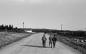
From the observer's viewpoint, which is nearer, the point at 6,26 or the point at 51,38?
the point at 51,38

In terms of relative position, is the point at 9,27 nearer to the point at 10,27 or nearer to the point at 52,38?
the point at 10,27

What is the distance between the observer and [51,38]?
18.7m

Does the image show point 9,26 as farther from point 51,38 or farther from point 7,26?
point 51,38

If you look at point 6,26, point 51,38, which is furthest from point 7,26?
point 51,38

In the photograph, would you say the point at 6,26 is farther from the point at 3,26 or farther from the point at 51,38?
the point at 51,38

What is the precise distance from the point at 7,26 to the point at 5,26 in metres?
2.17

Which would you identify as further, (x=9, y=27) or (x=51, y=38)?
(x=9, y=27)

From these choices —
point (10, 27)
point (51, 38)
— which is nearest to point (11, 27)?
point (10, 27)

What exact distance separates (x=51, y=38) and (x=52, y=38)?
177mm

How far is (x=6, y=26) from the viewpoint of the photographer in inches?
5340

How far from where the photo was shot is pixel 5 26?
135125 mm

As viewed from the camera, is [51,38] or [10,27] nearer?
[51,38]

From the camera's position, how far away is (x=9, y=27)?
138125 millimetres

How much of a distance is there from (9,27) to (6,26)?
330cm
